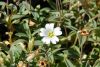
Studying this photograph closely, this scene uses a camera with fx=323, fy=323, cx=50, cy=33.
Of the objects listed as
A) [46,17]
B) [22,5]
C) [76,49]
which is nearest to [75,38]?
[76,49]

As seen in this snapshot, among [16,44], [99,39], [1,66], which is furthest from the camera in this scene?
[99,39]

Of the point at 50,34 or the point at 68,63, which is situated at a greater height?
the point at 50,34

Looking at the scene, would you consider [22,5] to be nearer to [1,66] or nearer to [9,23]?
[9,23]

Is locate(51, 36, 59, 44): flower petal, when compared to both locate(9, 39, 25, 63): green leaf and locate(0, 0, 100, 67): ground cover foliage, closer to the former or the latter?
locate(0, 0, 100, 67): ground cover foliage

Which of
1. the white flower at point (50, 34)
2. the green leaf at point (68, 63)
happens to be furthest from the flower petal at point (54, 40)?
the green leaf at point (68, 63)

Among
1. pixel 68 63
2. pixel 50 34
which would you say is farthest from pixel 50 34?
pixel 68 63

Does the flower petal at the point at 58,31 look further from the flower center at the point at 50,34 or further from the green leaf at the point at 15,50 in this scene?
the green leaf at the point at 15,50

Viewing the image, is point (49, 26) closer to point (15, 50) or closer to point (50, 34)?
point (50, 34)
